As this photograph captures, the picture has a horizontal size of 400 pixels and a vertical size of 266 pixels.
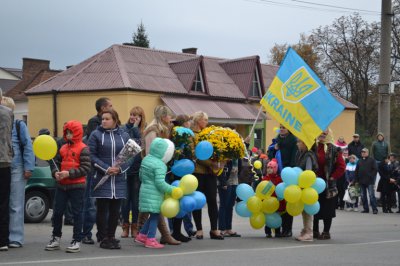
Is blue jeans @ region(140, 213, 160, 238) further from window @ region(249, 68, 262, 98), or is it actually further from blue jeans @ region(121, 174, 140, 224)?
window @ region(249, 68, 262, 98)

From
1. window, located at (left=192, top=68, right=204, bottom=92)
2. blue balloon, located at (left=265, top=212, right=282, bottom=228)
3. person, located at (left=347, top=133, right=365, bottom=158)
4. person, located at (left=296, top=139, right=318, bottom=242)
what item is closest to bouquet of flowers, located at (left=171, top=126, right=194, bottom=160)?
blue balloon, located at (left=265, top=212, right=282, bottom=228)

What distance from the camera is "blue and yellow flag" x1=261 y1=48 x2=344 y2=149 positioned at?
37.0 feet

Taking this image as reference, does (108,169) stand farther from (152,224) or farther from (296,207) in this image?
(296,207)

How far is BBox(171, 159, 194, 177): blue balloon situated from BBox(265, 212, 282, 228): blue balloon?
6.38ft

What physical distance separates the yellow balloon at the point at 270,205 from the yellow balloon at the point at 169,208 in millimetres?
2221

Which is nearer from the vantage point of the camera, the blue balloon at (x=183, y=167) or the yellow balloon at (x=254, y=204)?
the blue balloon at (x=183, y=167)

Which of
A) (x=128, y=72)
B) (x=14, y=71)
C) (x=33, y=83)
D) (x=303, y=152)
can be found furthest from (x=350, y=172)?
(x=14, y=71)

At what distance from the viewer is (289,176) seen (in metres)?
11.0

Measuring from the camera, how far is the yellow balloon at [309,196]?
36.1ft

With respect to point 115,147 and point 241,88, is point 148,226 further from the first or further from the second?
point 241,88

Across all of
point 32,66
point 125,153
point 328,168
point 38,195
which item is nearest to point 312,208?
point 328,168

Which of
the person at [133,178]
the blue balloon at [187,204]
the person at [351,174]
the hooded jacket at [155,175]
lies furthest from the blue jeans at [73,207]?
the person at [351,174]

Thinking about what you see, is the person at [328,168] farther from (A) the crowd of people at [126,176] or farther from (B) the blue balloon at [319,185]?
(B) the blue balloon at [319,185]

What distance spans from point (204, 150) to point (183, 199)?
872 millimetres
